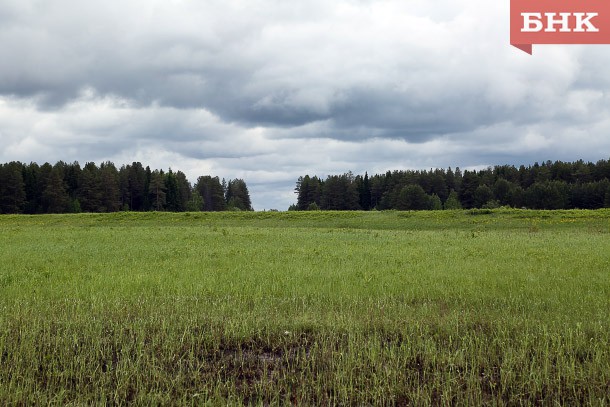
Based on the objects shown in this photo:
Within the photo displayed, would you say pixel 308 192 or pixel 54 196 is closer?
pixel 54 196

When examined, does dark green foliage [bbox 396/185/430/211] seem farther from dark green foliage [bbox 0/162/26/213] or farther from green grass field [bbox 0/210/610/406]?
green grass field [bbox 0/210/610/406]

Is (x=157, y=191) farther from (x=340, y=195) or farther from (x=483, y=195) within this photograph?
(x=483, y=195)

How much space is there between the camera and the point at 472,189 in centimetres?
12912

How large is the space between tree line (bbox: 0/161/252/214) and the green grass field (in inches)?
3897

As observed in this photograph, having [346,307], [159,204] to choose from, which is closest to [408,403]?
[346,307]

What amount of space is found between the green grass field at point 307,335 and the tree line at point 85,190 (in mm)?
98991

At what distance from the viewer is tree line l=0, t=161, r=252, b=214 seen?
4043 inches

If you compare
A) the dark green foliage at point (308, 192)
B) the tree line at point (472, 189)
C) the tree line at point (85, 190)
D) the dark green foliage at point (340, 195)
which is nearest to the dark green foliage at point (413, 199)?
the tree line at point (472, 189)

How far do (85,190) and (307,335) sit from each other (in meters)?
114

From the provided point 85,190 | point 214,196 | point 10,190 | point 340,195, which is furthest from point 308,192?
point 10,190

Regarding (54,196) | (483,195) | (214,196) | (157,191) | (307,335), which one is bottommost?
(307,335)

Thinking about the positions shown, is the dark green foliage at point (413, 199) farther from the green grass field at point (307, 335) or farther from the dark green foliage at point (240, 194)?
the green grass field at point (307, 335)

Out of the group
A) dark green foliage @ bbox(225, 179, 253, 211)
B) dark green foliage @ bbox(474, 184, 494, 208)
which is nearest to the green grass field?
dark green foliage @ bbox(474, 184, 494, 208)

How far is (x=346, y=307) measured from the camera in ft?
35.7
